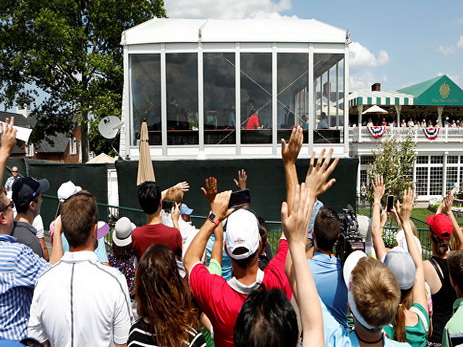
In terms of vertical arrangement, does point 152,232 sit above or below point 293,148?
below

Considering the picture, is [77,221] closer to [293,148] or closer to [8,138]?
[8,138]

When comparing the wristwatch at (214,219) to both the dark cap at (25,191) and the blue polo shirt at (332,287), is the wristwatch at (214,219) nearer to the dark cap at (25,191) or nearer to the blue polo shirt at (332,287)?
the blue polo shirt at (332,287)

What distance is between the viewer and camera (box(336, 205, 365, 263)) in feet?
10.5

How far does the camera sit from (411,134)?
27641 millimetres

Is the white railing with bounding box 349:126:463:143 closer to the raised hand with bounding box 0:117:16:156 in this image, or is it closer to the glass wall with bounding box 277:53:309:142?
the glass wall with bounding box 277:53:309:142

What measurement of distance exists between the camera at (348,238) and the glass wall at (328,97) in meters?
10.7

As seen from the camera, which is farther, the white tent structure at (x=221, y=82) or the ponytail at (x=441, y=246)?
the white tent structure at (x=221, y=82)

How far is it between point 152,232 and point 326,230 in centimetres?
181

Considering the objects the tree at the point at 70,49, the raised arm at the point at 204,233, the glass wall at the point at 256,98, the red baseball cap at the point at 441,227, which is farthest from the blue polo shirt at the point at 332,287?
the tree at the point at 70,49

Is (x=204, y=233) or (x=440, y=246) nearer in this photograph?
(x=204, y=233)

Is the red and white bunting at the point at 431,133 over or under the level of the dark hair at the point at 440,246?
over

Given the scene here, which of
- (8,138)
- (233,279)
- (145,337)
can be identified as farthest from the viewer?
(8,138)

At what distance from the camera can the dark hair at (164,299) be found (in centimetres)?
243

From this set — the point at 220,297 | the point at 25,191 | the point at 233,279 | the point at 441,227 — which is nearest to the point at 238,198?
the point at 233,279
